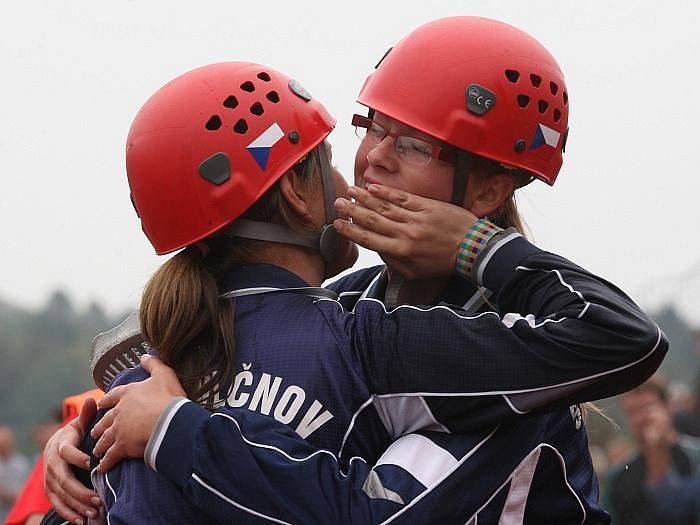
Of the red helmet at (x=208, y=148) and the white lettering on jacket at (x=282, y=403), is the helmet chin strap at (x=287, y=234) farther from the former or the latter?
the white lettering on jacket at (x=282, y=403)

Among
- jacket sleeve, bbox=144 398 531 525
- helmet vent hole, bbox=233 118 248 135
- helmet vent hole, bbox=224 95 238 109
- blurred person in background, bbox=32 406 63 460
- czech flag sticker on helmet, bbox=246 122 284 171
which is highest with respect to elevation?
helmet vent hole, bbox=224 95 238 109

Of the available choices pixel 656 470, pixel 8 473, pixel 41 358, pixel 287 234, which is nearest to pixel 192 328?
pixel 287 234

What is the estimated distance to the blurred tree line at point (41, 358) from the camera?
34.7m

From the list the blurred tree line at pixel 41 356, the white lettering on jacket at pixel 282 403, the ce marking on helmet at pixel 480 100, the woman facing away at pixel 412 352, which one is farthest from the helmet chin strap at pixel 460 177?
the blurred tree line at pixel 41 356

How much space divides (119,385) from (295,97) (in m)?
1.06

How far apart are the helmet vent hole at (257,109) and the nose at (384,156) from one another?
0.37m

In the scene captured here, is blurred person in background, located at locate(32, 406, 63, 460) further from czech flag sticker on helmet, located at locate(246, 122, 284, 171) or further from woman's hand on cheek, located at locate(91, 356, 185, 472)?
czech flag sticker on helmet, located at locate(246, 122, 284, 171)

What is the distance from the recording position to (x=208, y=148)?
372 centimetres

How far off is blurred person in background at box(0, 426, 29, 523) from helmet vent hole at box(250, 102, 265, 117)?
33.9 ft

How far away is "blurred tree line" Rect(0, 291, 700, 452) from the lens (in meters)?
34.7

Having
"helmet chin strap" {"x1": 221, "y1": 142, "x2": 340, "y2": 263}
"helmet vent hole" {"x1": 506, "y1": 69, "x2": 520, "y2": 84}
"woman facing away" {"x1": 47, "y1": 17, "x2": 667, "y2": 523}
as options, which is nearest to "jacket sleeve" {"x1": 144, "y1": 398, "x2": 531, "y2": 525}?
"woman facing away" {"x1": 47, "y1": 17, "x2": 667, "y2": 523}

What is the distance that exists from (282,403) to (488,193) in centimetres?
106

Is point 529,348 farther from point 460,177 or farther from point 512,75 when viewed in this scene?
point 512,75

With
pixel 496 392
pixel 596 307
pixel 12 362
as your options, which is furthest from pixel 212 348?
pixel 12 362
